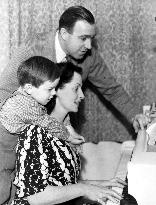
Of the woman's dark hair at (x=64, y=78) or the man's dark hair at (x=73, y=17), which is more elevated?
the man's dark hair at (x=73, y=17)

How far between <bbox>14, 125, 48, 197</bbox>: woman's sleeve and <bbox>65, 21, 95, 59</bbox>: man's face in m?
0.87

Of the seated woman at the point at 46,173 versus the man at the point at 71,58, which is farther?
the man at the point at 71,58

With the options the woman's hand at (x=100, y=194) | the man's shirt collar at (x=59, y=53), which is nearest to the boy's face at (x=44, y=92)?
the woman's hand at (x=100, y=194)

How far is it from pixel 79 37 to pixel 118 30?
0.65 meters

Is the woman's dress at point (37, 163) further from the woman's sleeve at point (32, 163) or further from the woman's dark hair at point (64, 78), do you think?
the woman's dark hair at point (64, 78)

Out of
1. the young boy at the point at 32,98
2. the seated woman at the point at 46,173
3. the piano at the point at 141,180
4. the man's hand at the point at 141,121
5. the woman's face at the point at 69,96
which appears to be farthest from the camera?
the man's hand at the point at 141,121

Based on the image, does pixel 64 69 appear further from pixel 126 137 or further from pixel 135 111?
pixel 126 137

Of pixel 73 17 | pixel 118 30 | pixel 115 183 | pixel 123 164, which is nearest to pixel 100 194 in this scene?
pixel 115 183

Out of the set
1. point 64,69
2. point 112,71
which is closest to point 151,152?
point 64,69

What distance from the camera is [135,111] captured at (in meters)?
2.51

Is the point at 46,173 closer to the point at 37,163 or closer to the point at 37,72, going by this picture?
the point at 37,163

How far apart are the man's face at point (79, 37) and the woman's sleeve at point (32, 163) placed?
866 millimetres

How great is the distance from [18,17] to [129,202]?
6.03 ft

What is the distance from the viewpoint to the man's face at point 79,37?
7.46 feet
